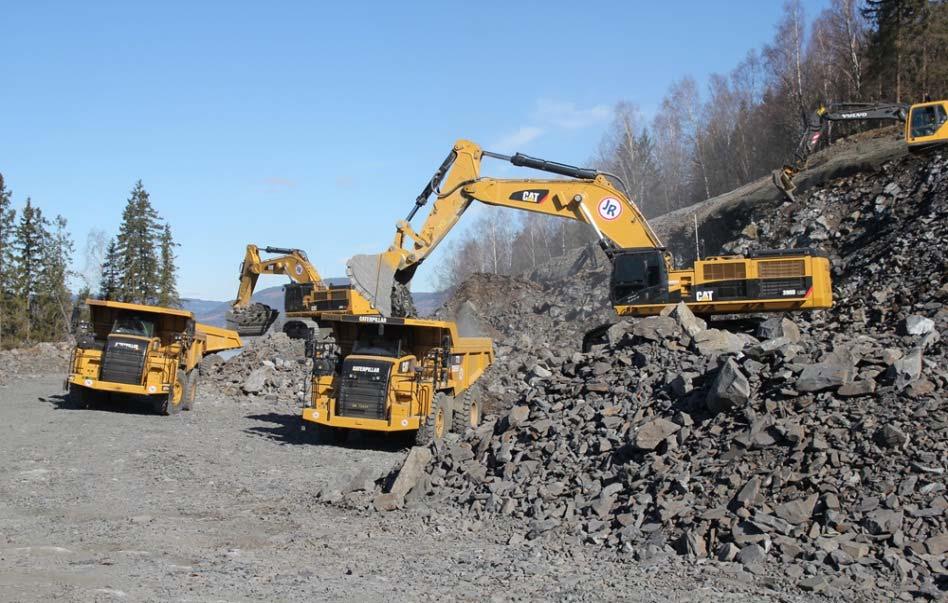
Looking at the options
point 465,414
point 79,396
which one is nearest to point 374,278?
point 465,414

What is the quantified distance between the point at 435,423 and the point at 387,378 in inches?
42.6

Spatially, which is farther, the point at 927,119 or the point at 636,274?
the point at 927,119

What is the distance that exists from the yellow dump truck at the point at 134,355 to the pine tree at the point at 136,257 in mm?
38200

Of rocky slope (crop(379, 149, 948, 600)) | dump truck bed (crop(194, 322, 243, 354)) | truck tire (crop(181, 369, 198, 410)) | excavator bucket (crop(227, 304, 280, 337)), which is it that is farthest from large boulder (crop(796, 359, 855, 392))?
excavator bucket (crop(227, 304, 280, 337))

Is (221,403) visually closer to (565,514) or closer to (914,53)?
(565,514)

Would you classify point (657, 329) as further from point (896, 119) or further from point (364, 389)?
point (896, 119)

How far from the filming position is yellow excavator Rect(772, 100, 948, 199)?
27.7 metres

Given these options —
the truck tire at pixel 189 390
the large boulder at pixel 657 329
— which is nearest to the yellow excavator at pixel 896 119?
the large boulder at pixel 657 329

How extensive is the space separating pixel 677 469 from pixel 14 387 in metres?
20.8

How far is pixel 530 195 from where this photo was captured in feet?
64.0

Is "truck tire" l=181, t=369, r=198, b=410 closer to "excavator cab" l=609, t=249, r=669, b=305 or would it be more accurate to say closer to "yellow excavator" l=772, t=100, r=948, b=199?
"excavator cab" l=609, t=249, r=669, b=305

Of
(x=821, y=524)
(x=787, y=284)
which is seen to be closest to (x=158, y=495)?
(x=821, y=524)

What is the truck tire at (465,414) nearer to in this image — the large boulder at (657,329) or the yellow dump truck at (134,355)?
the large boulder at (657,329)

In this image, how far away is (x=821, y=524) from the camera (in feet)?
26.5
